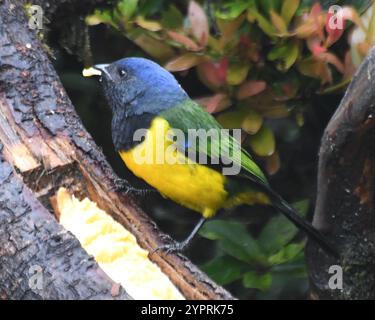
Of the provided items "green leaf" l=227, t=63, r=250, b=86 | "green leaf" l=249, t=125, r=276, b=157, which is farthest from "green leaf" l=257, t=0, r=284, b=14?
"green leaf" l=249, t=125, r=276, b=157

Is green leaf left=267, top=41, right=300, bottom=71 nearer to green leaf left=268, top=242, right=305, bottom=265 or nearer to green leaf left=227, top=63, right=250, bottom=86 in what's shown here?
green leaf left=227, top=63, right=250, bottom=86

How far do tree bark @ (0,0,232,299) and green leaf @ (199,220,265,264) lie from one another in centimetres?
63

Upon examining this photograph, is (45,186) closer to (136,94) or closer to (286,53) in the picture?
(136,94)

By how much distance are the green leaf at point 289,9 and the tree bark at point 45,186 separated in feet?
3.00

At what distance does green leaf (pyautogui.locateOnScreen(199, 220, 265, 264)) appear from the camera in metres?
3.50

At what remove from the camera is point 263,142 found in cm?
344

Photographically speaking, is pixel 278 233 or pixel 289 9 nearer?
pixel 289 9

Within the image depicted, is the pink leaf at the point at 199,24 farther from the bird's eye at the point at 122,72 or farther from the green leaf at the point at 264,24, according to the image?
the bird's eye at the point at 122,72

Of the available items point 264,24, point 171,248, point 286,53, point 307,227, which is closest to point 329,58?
point 286,53

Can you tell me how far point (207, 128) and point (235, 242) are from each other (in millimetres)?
609

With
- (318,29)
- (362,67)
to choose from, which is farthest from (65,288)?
(318,29)

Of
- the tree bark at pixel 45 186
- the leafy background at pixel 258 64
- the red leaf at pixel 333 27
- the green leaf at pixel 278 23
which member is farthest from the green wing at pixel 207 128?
the red leaf at pixel 333 27

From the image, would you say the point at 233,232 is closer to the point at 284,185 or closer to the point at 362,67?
the point at 284,185
